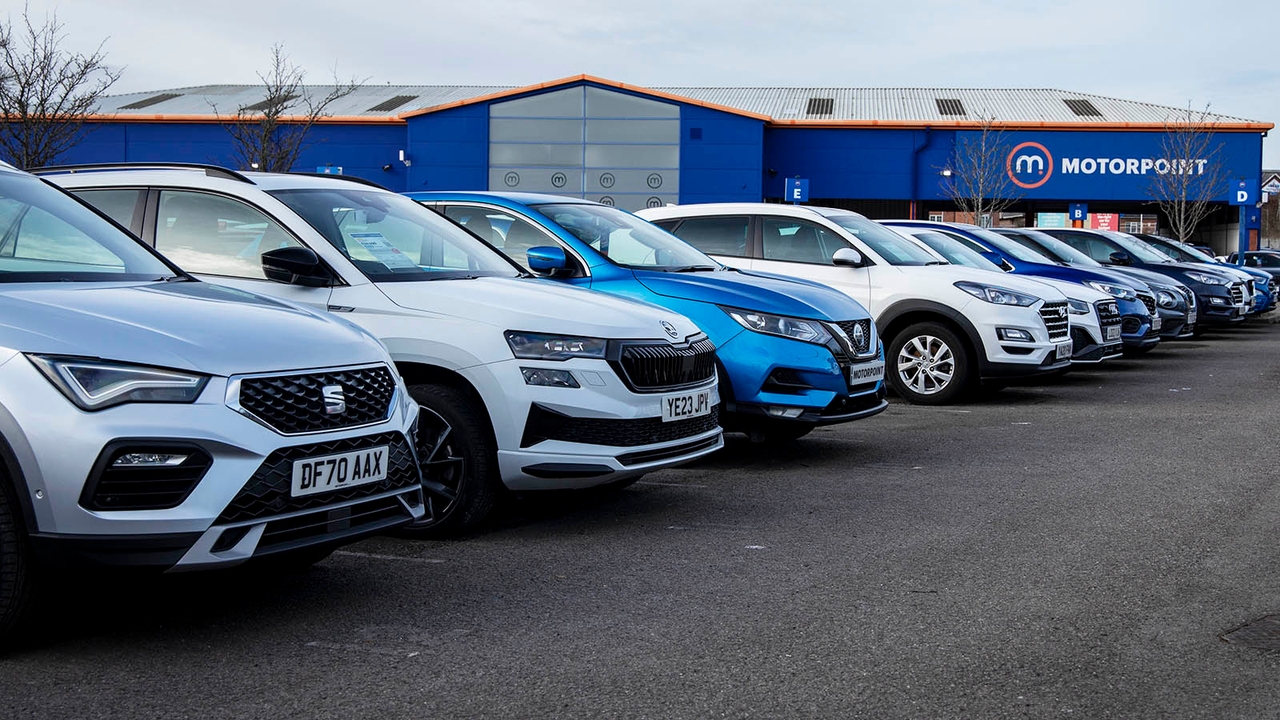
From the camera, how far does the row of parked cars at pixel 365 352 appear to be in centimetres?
392

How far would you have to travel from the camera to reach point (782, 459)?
8523 millimetres

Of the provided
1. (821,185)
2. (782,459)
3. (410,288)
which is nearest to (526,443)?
(410,288)

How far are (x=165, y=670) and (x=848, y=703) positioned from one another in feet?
6.70

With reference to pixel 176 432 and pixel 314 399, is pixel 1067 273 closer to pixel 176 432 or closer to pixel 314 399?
pixel 314 399

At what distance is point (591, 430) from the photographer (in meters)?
5.85

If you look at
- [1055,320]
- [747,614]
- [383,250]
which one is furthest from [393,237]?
[1055,320]

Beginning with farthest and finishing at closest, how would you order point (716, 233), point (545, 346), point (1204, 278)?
point (1204, 278) → point (716, 233) → point (545, 346)

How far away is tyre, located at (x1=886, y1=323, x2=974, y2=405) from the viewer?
11383mm

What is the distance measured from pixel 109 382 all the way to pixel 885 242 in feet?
29.2

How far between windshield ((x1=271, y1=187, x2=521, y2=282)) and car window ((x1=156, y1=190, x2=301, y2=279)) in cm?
19

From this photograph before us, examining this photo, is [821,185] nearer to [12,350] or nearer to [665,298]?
Result: [665,298]

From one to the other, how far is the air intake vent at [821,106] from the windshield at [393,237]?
44045 mm

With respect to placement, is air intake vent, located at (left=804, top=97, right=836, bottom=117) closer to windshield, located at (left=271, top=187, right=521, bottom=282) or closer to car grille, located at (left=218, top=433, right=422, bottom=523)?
windshield, located at (left=271, top=187, right=521, bottom=282)

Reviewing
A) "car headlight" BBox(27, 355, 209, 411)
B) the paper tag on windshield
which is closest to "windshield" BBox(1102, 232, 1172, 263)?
the paper tag on windshield
